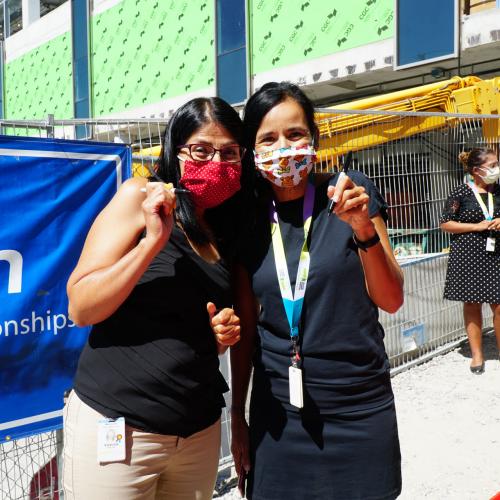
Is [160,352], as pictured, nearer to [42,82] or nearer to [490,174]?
[490,174]

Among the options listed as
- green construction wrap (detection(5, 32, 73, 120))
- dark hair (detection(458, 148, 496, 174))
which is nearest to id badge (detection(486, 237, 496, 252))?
dark hair (detection(458, 148, 496, 174))

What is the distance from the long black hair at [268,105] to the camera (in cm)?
177

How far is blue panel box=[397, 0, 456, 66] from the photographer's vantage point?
403 inches

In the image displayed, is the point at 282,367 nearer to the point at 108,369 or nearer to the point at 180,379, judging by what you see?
the point at 180,379

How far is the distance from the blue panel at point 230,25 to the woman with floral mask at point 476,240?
414 inches

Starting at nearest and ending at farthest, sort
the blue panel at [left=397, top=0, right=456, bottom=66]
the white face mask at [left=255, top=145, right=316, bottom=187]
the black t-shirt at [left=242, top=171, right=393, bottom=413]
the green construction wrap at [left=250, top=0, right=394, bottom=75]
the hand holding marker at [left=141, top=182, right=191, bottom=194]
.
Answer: the hand holding marker at [left=141, top=182, right=191, bottom=194], the black t-shirt at [left=242, top=171, right=393, bottom=413], the white face mask at [left=255, top=145, right=316, bottom=187], the blue panel at [left=397, top=0, right=456, bottom=66], the green construction wrap at [left=250, top=0, right=394, bottom=75]

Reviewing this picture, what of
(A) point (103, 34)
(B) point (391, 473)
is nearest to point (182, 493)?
(B) point (391, 473)

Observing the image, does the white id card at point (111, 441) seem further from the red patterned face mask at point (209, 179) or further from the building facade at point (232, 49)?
the building facade at point (232, 49)

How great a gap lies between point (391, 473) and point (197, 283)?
0.87 m

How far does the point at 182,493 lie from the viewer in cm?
175

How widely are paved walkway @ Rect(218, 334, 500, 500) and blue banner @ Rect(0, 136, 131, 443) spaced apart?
1356mm

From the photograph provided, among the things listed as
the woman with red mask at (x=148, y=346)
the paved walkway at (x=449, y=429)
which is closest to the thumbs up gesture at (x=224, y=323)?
the woman with red mask at (x=148, y=346)

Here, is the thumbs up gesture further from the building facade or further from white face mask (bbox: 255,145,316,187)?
the building facade

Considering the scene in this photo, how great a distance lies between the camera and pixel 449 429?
13.3 feet
